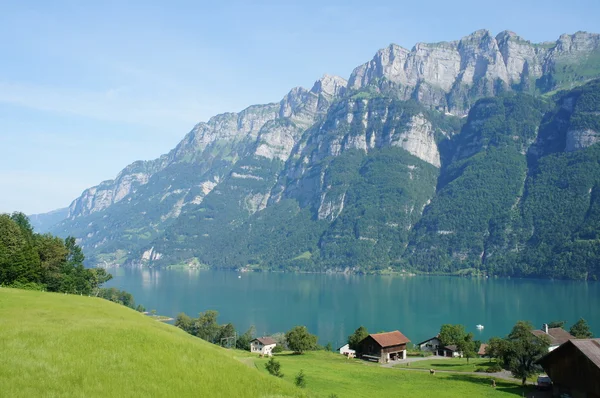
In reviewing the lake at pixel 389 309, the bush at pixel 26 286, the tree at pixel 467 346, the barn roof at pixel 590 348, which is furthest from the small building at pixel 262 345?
the barn roof at pixel 590 348

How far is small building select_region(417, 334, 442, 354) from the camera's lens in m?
90.8

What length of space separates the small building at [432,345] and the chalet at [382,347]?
14.0m

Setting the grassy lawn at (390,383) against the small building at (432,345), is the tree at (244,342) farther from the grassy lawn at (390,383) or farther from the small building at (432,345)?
the grassy lawn at (390,383)

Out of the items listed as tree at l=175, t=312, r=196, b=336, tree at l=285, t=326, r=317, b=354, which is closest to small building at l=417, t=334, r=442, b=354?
tree at l=285, t=326, r=317, b=354

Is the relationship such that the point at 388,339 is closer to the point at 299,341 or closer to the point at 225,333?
the point at 299,341

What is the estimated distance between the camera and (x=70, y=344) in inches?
1049

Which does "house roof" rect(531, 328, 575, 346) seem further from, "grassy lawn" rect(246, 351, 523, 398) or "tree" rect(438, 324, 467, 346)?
"grassy lawn" rect(246, 351, 523, 398)

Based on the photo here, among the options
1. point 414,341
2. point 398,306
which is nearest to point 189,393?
point 414,341

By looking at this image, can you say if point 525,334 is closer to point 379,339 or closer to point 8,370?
point 379,339

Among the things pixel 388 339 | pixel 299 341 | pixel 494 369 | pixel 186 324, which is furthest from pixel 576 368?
pixel 186 324

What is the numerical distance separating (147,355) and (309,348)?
2212 inches

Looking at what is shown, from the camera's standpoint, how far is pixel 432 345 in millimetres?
92438

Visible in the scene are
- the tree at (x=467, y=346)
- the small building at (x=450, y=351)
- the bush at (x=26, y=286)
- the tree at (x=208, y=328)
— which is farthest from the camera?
the tree at (x=208, y=328)

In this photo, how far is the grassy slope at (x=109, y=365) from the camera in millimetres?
21719
